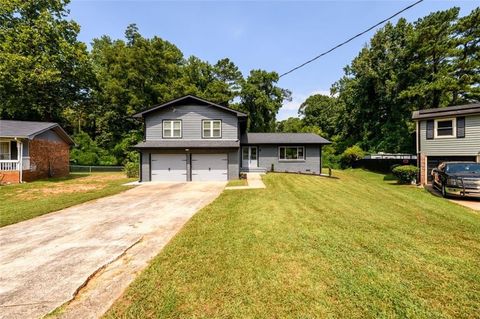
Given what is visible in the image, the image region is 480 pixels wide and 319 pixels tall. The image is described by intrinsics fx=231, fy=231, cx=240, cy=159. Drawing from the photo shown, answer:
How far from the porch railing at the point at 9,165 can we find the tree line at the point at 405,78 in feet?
103

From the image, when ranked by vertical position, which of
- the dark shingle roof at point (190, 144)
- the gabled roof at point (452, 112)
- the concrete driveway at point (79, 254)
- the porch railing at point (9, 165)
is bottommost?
the concrete driveway at point (79, 254)

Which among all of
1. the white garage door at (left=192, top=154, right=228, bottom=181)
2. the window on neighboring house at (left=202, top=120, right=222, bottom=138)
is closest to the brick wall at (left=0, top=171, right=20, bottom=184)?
the white garage door at (left=192, top=154, right=228, bottom=181)

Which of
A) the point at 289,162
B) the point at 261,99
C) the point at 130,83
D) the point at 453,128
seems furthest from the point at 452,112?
the point at 130,83

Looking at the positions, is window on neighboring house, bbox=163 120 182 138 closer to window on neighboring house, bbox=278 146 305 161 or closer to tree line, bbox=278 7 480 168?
A: window on neighboring house, bbox=278 146 305 161

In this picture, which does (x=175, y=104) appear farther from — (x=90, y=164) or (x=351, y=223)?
(x=90, y=164)

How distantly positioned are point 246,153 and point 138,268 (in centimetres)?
1745

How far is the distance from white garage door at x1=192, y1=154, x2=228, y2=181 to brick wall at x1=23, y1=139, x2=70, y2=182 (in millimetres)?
12733

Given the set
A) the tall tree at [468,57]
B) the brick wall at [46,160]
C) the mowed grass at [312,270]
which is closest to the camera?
the mowed grass at [312,270]

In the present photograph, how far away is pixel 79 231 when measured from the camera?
6.14 meters

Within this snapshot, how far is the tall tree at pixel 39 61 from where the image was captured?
24.8 m

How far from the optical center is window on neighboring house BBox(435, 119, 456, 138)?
49.1 feet

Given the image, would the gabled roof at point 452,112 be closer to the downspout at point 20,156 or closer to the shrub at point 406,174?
the shrub at point 406,174

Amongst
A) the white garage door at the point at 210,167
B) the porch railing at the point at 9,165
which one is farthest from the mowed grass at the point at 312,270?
the porch railing at the point at 9,165

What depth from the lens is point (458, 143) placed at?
14.7 metres
